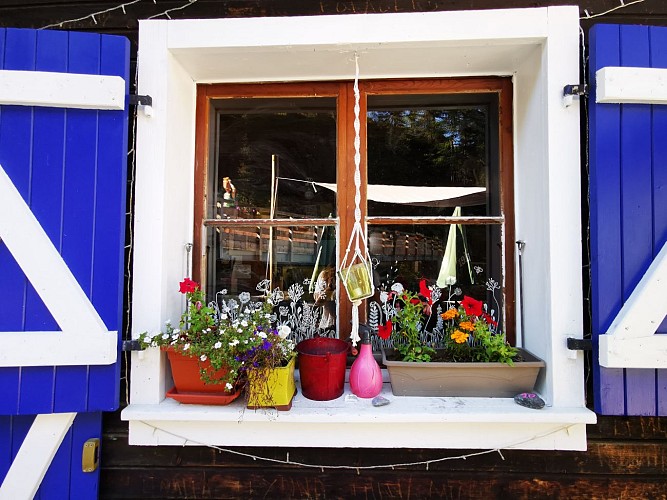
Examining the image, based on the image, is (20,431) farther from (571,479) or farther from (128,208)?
(571,479)

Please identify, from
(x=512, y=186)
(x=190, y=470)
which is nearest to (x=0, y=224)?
(x=190, y=470)

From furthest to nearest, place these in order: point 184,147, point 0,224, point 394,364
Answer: point 184,147, point 394,364, point 0,224

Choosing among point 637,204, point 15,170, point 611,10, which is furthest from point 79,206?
point 611,10

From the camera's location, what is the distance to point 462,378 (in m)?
1.40

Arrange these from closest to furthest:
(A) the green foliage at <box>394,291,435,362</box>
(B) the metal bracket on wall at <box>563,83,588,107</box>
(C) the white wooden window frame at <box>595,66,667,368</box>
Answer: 1. (C) the white wooden window frame at <box>595,66,667,368</box>
2. (B) the metal bracket on wall at <box>563,83,588,107</box>
3. (A) the green foliage at <box>394,291,435,362</box>

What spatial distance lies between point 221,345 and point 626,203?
4.72 feet

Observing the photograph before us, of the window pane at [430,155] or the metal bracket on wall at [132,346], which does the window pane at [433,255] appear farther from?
the metal bracket on wall at [132,346]

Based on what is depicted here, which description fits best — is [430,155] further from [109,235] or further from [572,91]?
[109,235]

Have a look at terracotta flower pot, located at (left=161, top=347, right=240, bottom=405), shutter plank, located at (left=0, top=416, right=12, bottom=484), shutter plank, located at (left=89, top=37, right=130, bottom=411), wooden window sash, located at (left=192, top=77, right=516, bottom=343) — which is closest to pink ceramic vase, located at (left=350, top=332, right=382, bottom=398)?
wooden window sash, located at (left=192, top=77, right=516, bottom=343)

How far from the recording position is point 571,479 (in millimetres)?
1417

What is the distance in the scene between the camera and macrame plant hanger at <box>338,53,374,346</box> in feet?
4.67

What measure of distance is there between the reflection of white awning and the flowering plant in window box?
702 millimetres

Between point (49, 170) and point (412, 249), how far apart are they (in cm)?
140

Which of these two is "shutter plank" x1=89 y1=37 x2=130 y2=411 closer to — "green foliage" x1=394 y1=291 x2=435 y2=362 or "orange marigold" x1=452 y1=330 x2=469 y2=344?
"green foliage" x1=394 y1=291 x2=435 y2=362
